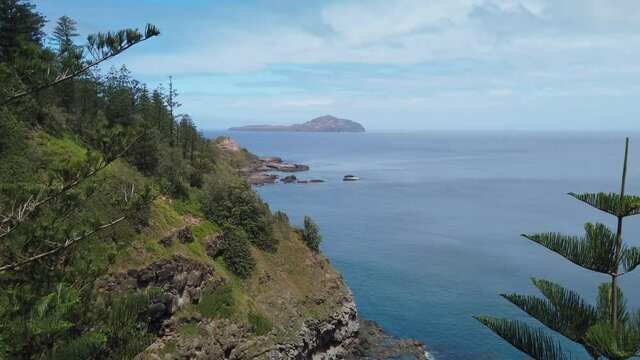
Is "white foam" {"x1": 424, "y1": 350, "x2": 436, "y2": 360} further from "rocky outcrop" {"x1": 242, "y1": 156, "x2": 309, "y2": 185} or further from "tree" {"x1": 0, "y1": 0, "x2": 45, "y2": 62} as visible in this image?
"rocky outcrop" {"x1": 242, "y1": 156, "x2": 309, "y2": 185}

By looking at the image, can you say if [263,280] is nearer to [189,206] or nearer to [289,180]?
[189,206]

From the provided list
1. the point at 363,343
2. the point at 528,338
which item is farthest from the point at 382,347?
the point at 528,338

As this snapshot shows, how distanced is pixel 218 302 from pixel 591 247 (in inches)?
945

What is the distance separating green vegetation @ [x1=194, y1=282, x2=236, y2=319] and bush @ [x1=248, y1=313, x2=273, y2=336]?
4.67ft

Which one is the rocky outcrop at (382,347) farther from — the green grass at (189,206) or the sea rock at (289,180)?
the sea rock at (289,180)

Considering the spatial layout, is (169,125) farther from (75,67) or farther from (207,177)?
(75,67)

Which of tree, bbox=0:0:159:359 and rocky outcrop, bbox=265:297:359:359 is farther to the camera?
rocky outcrop, bbox=265:297:359:359

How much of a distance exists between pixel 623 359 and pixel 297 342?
25558 millimetres

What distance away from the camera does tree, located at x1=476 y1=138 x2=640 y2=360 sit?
30.6ft

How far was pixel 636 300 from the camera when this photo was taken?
41969 millimetres

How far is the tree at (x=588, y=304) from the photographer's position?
9.31 metres

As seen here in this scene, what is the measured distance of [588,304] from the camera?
9977 mm

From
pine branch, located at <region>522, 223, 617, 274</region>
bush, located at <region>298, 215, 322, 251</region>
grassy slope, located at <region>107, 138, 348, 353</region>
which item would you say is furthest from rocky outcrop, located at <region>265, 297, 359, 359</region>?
pine branch, located at <region>522, 223, 617, 274</region>

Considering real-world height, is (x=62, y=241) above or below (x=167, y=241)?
above
